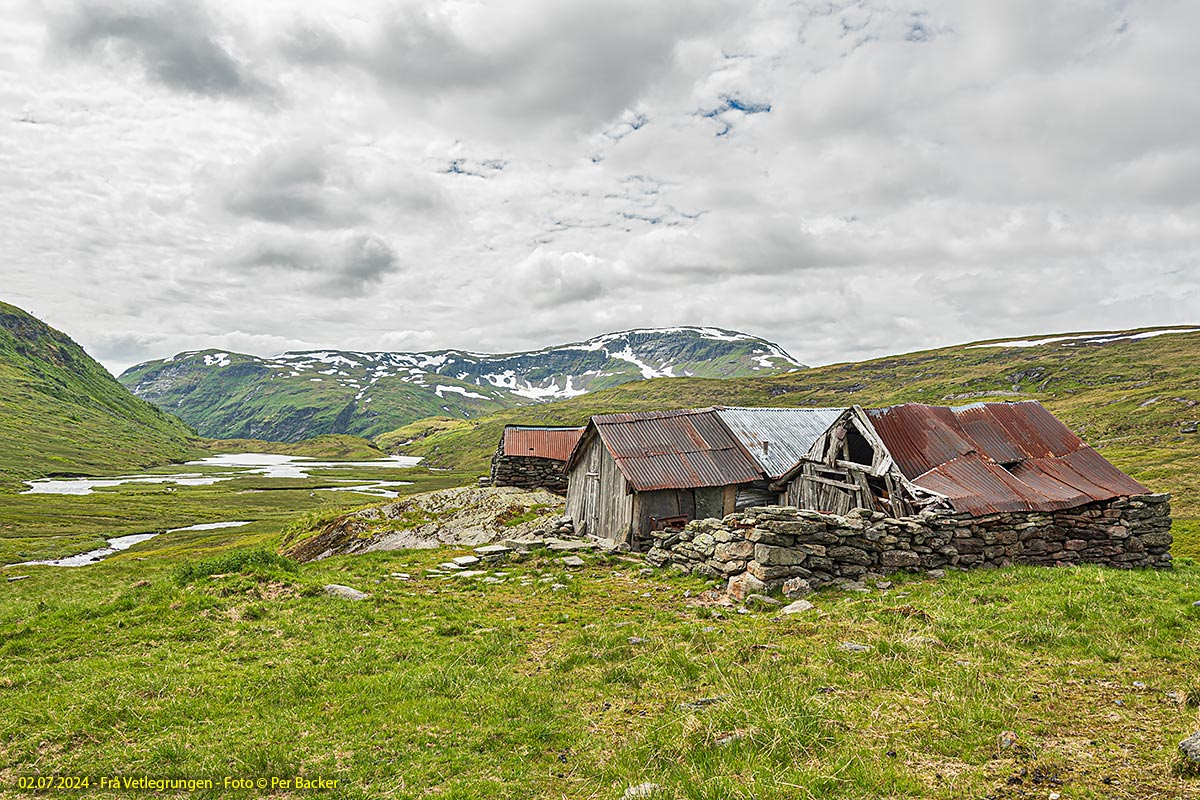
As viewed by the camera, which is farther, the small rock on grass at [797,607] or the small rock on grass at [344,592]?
the small rock on grass at [344,592]

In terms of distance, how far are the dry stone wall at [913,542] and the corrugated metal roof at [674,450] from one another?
7577mm

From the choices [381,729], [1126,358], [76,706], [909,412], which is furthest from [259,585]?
[1126,358]

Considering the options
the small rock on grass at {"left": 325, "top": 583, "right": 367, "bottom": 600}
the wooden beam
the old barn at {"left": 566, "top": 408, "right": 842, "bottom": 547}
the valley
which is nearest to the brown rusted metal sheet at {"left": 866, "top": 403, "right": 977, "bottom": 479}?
the wooden beam

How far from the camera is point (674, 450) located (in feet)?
99.7

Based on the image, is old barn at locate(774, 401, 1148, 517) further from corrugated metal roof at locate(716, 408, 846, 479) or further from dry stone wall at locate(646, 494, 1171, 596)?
corrugated metal roof at locate(716, 408, 846, 479)

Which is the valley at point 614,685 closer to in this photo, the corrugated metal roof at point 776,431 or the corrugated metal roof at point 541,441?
the corrugated metal roof at point 776,431

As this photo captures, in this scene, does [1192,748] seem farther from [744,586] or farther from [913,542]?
[913,542]

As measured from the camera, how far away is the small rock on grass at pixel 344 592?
18.2 meters

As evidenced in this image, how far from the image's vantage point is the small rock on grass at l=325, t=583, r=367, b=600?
1820 centimetres

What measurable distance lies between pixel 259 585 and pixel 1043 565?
2530 centimetres

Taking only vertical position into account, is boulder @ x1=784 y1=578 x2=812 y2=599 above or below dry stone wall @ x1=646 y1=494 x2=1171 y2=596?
below

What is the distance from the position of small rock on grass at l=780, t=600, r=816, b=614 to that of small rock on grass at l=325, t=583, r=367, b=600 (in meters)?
12.5

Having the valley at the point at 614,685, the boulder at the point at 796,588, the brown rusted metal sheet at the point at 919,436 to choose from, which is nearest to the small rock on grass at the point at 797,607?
the valley at the point at 614,685

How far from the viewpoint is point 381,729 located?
9445 millimetres
